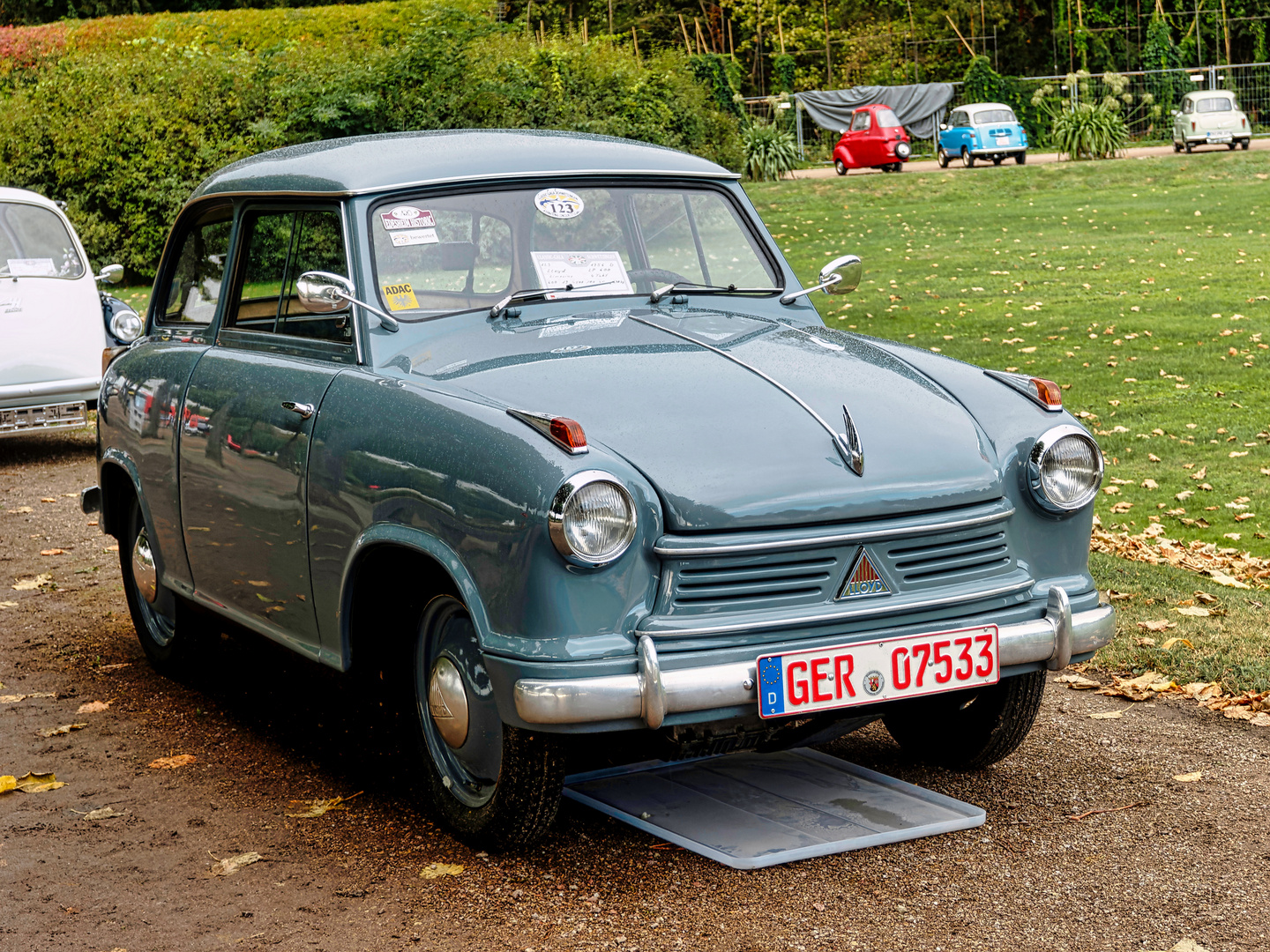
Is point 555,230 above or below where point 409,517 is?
above

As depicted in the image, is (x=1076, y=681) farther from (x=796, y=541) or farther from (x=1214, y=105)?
(x=1214, y=105)

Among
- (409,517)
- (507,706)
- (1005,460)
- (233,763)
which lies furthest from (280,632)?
(1005,460)

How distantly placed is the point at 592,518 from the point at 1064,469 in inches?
54.8

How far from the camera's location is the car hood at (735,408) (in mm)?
3707

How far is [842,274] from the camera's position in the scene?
212 inches

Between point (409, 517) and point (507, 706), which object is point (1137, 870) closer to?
point (507, 706)

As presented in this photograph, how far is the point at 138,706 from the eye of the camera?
18.6 feet

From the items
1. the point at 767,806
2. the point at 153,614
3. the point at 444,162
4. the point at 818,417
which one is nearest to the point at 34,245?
the point at 153,614

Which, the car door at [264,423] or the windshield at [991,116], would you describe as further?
the windshield at [991,116]

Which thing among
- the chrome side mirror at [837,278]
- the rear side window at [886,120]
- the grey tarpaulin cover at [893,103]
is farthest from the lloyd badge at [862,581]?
the grey tarpaulin cover at [893,103]

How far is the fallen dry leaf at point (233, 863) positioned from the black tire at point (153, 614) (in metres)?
1.89

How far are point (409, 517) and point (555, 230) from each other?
1.35 metres

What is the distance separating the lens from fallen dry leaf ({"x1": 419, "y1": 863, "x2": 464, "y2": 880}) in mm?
3918

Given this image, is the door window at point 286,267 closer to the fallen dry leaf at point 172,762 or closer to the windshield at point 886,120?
the fallen dry leaf at point 172,762
